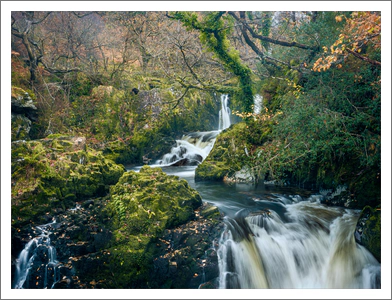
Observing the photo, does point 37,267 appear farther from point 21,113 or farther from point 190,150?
point 190,150

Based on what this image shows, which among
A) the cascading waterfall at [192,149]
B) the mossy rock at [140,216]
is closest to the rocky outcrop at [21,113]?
the mossy rock at [140,216]

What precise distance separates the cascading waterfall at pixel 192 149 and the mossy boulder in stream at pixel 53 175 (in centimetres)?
276

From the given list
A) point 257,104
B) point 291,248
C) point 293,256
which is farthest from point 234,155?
point 293,256

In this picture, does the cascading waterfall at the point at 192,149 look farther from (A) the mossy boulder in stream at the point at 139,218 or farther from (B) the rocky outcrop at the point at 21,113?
(B) the rocky outcrop at the point at 21,113

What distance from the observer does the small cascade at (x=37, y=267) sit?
3.41m

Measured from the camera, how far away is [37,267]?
3.47 m

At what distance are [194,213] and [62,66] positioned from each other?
560 cm

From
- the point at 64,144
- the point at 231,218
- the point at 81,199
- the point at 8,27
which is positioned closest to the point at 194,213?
the point at 231,218

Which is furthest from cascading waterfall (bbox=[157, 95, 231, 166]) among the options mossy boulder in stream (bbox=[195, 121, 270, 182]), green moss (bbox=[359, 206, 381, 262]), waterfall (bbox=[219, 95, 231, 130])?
green moss (bbox=[359, 206, 381, 262])

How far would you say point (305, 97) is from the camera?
5.07 m

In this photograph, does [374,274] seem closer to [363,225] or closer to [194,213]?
[363,225]

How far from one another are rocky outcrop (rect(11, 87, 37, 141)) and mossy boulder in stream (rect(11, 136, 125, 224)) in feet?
2.93

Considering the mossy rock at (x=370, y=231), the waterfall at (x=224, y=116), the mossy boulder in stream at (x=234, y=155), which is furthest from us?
the waterfall at (x=224, y=116)

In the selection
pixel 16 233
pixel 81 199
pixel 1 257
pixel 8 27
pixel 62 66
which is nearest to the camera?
pixel 1 257
